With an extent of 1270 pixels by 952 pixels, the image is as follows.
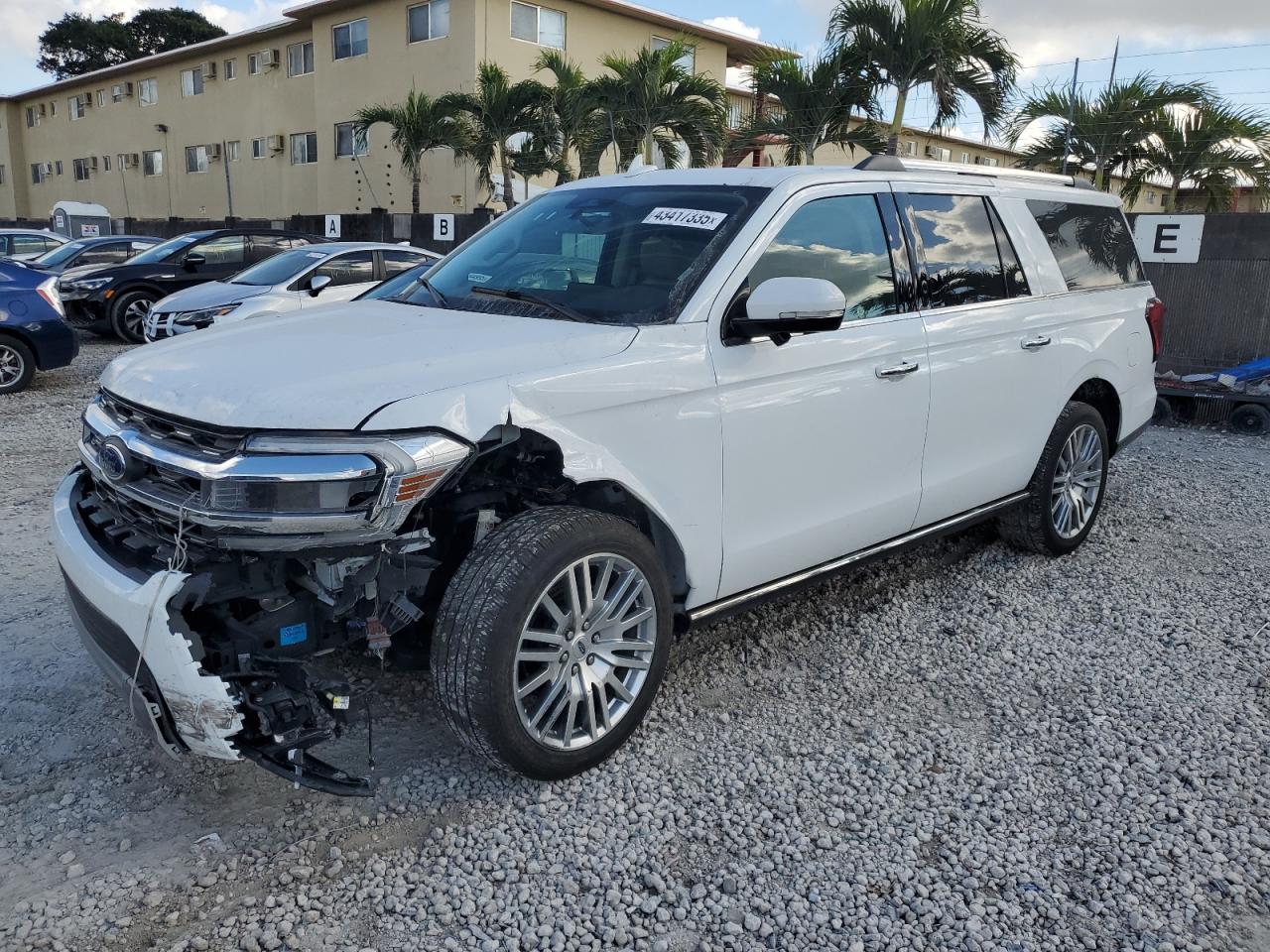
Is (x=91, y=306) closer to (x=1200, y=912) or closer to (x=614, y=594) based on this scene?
(x=614, y=594)

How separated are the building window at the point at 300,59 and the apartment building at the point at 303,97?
0.05m

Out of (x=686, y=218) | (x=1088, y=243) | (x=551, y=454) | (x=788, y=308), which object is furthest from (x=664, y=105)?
(x=551, y=454)

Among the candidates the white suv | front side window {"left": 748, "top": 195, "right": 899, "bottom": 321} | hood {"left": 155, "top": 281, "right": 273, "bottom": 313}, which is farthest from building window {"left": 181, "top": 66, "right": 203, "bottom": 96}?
front side window {"left": 748, "top": 195, "right": 899, "bottom": 321}

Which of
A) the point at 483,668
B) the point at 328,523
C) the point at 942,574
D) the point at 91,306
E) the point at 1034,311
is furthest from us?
the point at 91,306

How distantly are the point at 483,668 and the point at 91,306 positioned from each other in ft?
43.9

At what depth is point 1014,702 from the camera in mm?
3918

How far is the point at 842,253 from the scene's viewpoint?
3.98m

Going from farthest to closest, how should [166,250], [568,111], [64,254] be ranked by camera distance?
[568,111], [64,254], [166,250]

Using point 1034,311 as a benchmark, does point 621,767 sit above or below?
below

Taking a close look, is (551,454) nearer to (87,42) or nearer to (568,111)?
(568,111)

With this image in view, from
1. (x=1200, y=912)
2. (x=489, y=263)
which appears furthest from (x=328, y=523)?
(x=1200, y=912)

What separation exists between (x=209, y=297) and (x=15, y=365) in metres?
2.09

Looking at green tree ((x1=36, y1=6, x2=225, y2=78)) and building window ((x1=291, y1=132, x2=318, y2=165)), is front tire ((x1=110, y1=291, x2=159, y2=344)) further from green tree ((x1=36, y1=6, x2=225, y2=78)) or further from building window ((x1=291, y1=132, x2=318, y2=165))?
green tree ((x1=36, y1=6, x2=225, y2=78))

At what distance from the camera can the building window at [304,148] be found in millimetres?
31641
